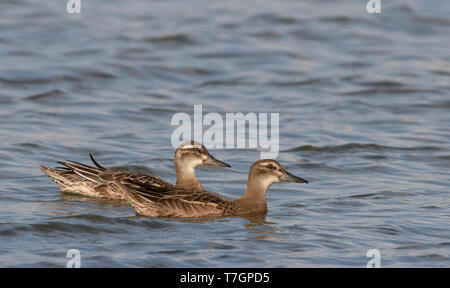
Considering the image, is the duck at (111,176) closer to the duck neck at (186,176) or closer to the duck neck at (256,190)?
the duck neck at (186,176)

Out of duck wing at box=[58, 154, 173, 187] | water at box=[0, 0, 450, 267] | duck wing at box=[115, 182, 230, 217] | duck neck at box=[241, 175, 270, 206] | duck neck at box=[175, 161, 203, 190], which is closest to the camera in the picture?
water at box=[0, 0, 450, 267]

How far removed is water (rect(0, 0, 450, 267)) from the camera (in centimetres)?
1092

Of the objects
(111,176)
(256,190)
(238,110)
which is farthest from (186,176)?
(238,110)

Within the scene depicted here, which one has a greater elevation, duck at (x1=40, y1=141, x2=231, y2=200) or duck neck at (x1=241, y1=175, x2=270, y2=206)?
duck at (x1=40, y1=141, x2=231, y2=200)

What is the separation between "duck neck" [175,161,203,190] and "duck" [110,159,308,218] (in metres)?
0.96

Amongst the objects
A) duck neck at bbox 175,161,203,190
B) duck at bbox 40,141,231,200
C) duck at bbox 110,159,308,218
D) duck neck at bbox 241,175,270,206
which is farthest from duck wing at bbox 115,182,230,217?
duck neck at bbox 175,161,203,190

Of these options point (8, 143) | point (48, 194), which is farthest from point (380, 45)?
point (48, 194)

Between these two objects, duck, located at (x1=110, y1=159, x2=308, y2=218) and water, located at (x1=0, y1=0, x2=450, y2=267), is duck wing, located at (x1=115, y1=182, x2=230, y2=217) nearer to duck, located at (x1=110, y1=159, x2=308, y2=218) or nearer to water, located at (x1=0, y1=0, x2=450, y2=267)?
duck, located at (x1=110, y1=159, x2=308, y2=218)

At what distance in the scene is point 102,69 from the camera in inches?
867

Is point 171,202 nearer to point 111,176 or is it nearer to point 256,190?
point 256,190

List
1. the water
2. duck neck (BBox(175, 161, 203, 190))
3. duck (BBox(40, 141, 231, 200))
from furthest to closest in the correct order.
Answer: duck neck (BBox(175, 161, 203, 190))
duck (BBox(40, 141, 231, 200))
the water

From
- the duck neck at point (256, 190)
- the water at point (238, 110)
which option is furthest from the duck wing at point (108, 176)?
the duck neck at point (256, 190)

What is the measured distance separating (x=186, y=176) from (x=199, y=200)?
145 centimetres
